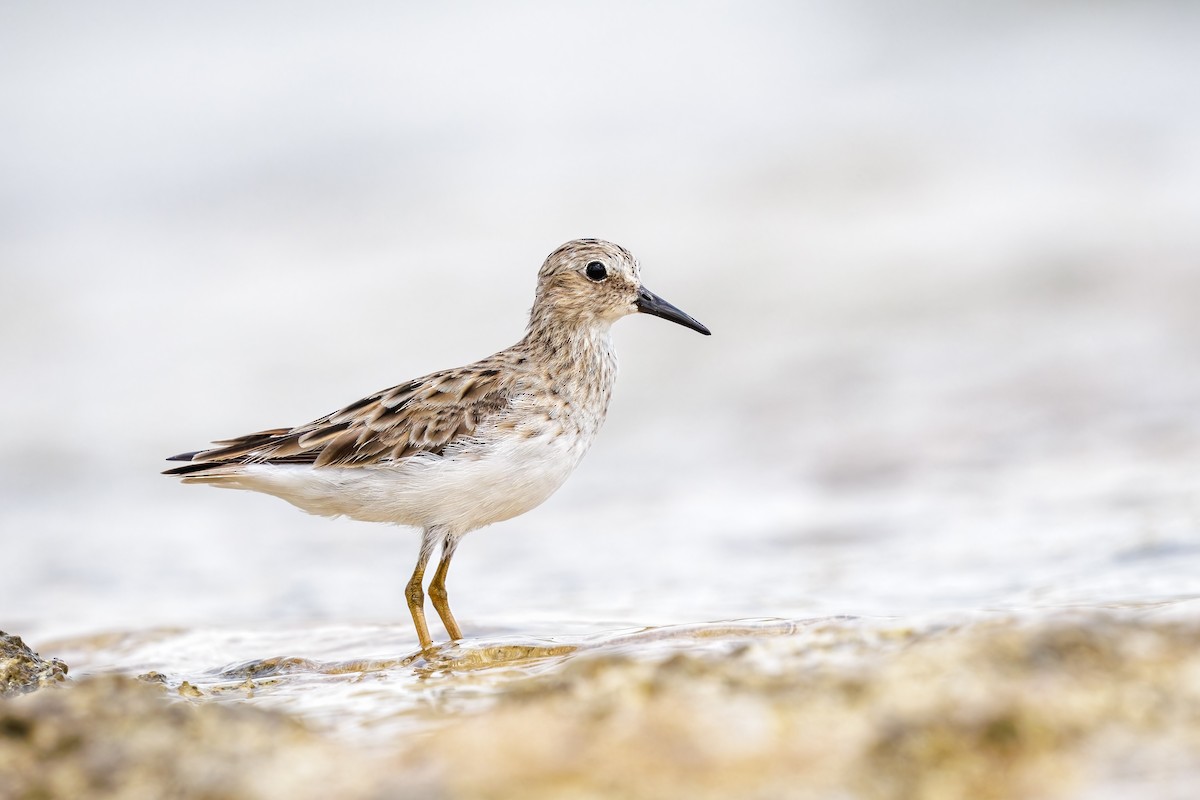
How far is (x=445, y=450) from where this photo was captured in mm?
6191

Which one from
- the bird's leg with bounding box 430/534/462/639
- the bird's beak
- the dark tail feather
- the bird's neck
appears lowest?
the bird's leg with bounding box 430/534/462/639

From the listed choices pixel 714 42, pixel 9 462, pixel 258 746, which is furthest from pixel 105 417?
pixel 714 42

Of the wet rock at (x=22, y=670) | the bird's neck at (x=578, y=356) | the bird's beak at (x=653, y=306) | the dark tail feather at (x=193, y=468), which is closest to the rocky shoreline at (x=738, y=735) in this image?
the wet rock at (x=22, y=670)

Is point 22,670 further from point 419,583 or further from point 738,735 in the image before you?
point 738,735

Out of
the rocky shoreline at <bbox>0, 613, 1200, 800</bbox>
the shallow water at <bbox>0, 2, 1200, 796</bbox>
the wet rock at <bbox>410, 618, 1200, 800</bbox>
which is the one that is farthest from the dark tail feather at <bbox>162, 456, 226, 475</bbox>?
the wet rock at <bbox>410, 618, 1200, 800</bbox>

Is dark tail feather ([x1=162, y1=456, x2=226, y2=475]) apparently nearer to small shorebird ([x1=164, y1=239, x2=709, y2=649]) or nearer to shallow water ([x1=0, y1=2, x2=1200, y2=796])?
small shorebird ([x1=164, y1=239, x2=709, y2=649])

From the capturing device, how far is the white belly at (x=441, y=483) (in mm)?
6090

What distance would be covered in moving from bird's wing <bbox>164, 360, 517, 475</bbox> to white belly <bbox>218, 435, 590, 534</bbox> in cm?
7

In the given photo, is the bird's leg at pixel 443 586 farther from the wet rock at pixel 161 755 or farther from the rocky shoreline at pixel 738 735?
the wet rock at pixel 161 755

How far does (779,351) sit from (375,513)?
8.82 meters

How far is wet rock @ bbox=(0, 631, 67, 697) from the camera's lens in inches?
189

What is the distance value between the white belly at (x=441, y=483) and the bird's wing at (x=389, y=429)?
7 centimetres

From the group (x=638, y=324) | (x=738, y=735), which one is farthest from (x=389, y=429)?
(x=638, y=324)

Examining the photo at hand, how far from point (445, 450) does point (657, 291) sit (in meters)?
10.5
